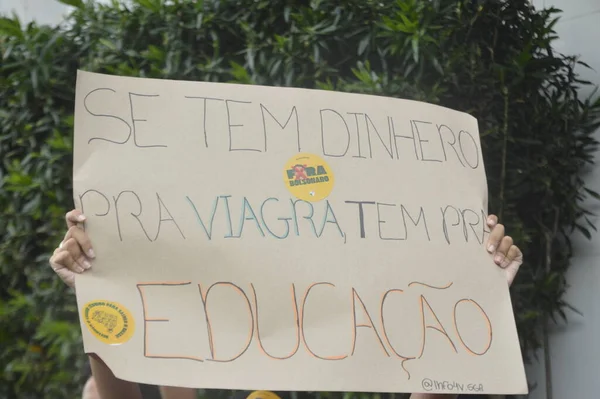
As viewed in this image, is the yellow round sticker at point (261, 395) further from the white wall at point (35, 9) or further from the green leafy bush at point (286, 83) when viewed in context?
the white wall at point (35, 9)

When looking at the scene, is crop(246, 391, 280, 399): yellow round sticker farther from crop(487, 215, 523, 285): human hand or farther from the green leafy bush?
the green leafy bush

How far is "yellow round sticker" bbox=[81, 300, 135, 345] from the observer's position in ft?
5.10

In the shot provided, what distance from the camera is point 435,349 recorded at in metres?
1.75

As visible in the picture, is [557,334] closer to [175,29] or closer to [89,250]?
[175,29]

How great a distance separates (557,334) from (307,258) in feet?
6.76

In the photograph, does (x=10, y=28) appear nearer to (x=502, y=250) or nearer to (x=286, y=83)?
(x=286, y=83)

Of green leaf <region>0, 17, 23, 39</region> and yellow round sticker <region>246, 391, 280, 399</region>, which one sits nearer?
yellow round sticker <region>246, 391, 280, 399</region>

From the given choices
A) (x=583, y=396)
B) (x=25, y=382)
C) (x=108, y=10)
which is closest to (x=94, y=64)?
(x=108, y=10)

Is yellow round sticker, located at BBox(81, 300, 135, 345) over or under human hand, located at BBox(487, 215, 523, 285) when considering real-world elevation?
under

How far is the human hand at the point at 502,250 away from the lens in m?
1.89

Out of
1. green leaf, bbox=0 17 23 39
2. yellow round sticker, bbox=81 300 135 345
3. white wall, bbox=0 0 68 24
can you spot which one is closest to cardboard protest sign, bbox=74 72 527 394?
yellow round sticker, bbox=81 300 135 345

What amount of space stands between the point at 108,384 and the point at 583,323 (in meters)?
2.32
